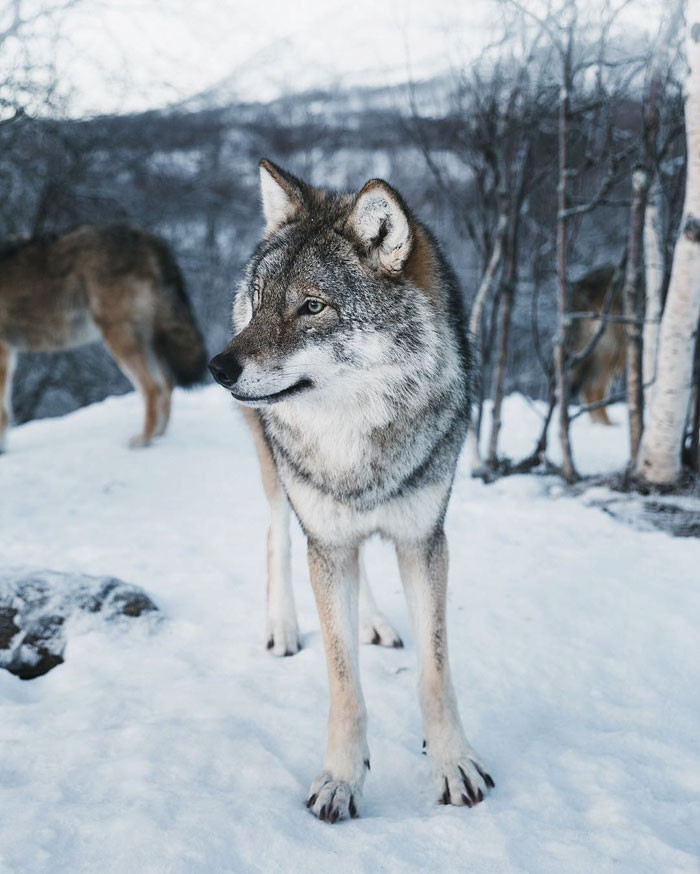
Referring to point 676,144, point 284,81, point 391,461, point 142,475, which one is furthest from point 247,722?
point 284,81

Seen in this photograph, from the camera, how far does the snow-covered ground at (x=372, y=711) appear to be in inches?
63.4

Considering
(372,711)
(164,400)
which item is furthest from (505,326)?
(372,711)

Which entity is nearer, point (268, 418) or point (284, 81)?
point (268, 418)

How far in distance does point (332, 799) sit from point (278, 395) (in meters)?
1.14

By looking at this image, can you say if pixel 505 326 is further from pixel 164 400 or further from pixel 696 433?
pixel 164 400

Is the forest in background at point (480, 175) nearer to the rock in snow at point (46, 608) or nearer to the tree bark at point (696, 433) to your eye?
the tree bark at point (696, 433)

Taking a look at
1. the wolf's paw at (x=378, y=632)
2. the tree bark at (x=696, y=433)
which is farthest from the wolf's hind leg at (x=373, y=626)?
the tree bark at (x=696, y=433)

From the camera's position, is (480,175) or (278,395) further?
(480,175)

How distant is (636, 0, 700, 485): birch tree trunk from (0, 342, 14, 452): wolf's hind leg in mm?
5070

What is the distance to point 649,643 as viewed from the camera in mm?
2662

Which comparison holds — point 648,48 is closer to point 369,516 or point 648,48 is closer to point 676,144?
point 676,144

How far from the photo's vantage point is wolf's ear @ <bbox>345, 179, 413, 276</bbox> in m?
1.94

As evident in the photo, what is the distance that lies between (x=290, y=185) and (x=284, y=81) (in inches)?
544

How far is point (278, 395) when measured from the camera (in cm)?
188
